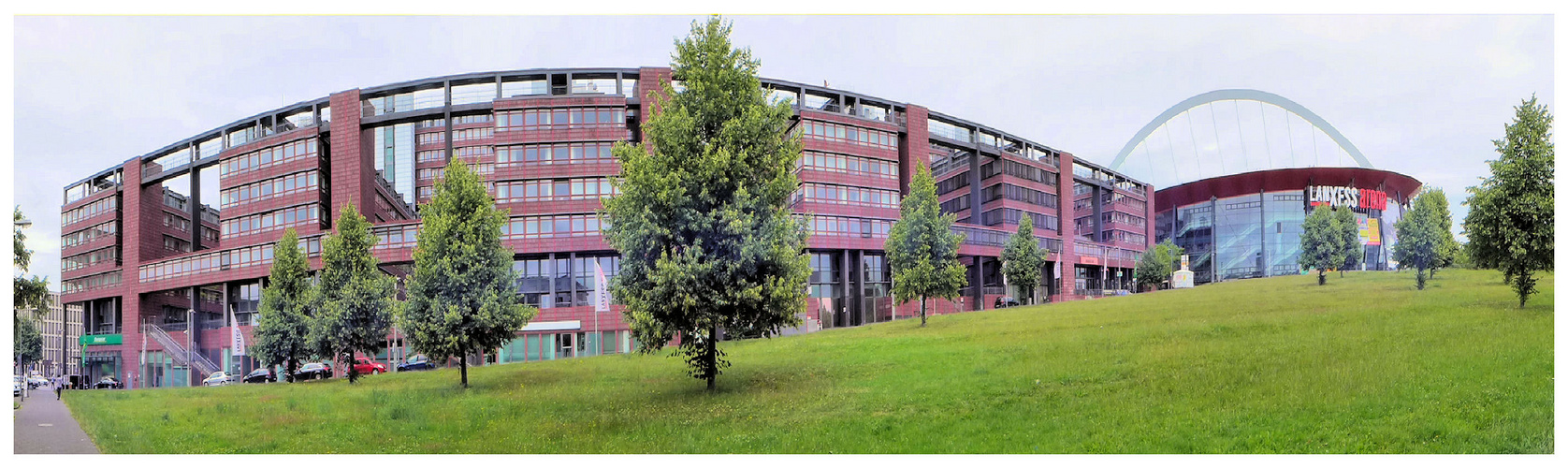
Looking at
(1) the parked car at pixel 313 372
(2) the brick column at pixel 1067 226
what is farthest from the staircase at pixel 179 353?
(2) the brick column at pixel 1067 226

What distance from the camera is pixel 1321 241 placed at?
22.2 metres

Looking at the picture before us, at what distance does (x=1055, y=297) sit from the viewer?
2688cm

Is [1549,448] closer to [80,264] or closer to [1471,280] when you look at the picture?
[1471,280]

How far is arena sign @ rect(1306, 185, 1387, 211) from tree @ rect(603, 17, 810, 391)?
13.3 meters

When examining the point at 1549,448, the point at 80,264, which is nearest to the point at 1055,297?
the point at 1549,448

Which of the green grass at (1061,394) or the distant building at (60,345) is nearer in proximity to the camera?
the green grass at (1061,394)

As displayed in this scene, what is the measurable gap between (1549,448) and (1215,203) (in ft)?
30.3

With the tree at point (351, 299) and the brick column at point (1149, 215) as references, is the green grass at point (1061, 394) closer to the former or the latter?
the brick column at point (1149, 215)

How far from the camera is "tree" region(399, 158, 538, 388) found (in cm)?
2317

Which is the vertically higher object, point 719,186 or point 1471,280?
point 719,186

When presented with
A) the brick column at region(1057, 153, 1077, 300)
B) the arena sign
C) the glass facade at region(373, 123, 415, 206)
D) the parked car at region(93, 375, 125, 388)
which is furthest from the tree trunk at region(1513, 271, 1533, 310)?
the glass facade at region(373, 123, 415, 206)

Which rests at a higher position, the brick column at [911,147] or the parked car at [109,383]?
the brick column at [911,147]

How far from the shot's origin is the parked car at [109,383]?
4856cm

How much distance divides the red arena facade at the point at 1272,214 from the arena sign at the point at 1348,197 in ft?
0.07
